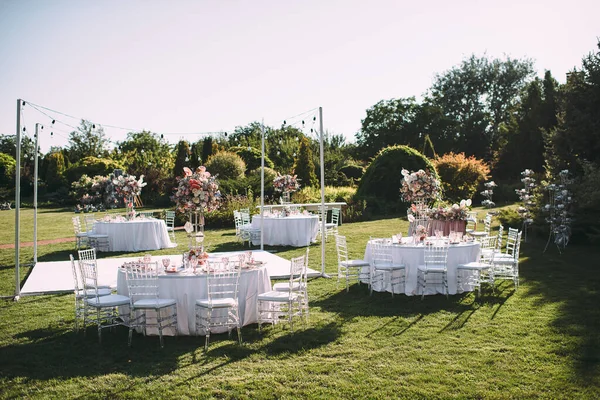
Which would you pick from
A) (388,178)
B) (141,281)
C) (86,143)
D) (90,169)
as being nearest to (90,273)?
(141,281)

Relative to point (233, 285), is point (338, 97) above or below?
above

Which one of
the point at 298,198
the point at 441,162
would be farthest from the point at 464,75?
the point at 298,198

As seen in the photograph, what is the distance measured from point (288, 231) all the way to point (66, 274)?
6.52m

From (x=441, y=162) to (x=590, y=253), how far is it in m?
14.5

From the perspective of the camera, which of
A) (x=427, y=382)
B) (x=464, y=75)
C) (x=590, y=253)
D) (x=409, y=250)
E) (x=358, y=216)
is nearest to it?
(x=427, y=382)

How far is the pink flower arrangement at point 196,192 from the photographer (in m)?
7.39

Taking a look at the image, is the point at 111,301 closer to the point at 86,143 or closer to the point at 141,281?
the point at 141,281

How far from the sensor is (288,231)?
16.1m

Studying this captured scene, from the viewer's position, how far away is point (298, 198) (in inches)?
947

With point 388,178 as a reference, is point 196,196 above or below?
below

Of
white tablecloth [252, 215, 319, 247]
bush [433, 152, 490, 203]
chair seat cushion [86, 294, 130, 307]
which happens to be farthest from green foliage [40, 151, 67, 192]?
chair seat cushion [86, 294, 130, 307]

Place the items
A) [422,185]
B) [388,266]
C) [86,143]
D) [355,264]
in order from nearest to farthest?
1. [388,266]
2. [355,264]
3. [422,185]
4. [86,143]

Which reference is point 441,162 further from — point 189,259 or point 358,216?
point 189,259

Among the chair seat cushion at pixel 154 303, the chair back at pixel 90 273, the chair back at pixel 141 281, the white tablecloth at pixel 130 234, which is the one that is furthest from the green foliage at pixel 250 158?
the chair seat cushion at pixel 154 303
